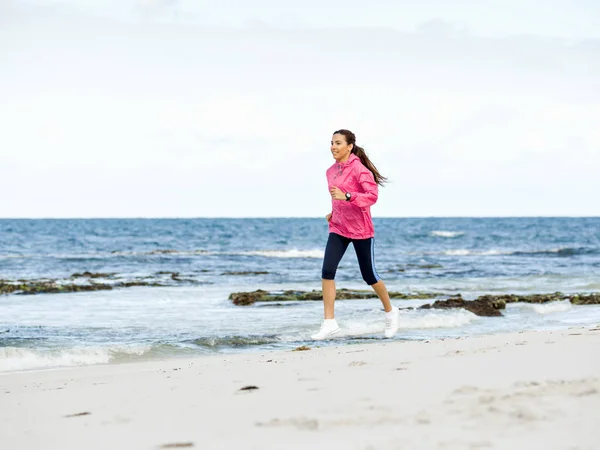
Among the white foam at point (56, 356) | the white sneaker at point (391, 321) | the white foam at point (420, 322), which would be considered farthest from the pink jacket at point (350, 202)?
the white foam at point (56, 356)

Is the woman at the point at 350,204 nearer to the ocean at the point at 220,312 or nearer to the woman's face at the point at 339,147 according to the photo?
the woman's face at the point at 339,147

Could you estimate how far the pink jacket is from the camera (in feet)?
22.9

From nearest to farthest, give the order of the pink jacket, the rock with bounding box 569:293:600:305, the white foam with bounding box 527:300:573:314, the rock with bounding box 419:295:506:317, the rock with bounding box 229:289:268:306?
the pink jacket
the rock with bounding box 419:295:506:317
the white foam with bounding box 527:300:573:314
the rock with bounding box 569:293:600:305
the rock with bounding box 229:289:268:306

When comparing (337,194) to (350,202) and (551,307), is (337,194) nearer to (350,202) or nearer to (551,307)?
(350,202)

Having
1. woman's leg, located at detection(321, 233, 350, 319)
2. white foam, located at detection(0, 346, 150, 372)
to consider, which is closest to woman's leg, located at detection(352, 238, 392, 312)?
woman's leg, located at detection(321, 233, 350, 319)

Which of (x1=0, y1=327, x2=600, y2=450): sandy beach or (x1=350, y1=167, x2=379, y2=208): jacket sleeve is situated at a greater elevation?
(x1=350, y1=167, x2=379, y2=208): jacket sleeve

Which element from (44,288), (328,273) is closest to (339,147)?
(328,273)

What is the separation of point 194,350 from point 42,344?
1809 millimetres

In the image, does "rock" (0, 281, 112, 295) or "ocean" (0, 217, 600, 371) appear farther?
"rock" (0, 281, 112, 295)

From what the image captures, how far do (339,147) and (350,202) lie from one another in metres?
0.54

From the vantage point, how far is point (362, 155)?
7.20m

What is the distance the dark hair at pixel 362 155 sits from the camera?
715 centimetres

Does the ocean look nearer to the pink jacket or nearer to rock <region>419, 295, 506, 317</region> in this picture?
rock <region>419, 295, 506, 317</region>

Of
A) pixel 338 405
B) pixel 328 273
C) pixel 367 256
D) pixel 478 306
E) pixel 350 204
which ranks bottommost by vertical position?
pixel 478 306
